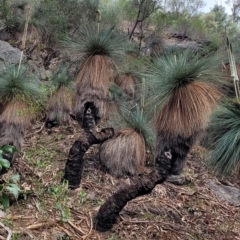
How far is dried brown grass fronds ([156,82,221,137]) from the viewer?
4.64m

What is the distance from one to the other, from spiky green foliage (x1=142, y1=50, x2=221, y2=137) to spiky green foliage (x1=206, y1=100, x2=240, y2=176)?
0.74 feet

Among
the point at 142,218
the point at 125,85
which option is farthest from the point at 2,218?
the point at 125,85

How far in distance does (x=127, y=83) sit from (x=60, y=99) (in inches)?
98.0

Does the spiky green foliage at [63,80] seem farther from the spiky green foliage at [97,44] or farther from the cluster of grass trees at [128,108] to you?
the spiky green foliage at [97,44]

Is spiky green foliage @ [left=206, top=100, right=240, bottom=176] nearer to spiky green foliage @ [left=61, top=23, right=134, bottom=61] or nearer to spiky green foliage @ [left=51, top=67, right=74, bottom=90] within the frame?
spiky green foliage @ [left=61, top=23, right=134, bottom=61]

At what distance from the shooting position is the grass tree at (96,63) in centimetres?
635

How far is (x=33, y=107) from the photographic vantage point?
598 cm

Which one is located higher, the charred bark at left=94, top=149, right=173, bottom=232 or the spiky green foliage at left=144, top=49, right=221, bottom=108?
the spiky green foliage at left=144, top=49, right=221, bottom=108

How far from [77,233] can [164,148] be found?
1.54 m

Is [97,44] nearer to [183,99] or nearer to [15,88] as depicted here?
[15,88]

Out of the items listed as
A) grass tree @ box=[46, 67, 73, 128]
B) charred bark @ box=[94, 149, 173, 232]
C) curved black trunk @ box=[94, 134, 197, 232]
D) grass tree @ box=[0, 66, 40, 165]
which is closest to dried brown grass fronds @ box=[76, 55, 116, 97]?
grass tree @ box=[0, 66, 40, 165]

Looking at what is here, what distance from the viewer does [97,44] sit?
21.1 ft

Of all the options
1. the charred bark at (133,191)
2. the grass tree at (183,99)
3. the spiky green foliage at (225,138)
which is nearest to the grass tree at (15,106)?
the charred bark at (133,191)

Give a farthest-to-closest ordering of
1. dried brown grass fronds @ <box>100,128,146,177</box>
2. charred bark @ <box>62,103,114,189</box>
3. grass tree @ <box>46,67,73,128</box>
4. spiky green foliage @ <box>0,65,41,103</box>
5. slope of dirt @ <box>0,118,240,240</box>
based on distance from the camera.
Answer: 1. grass tree @ <box>46,67,73,128</box>
2. dried brown grass fronds @ <box>100,128,146,177</box>
3. spiky green foliage @ <box>0,65,41,103</box>
4. charred bark @ <box>62,103,114,189</box>
5. slope of dirt @ <box>0,118,240,240</box>
